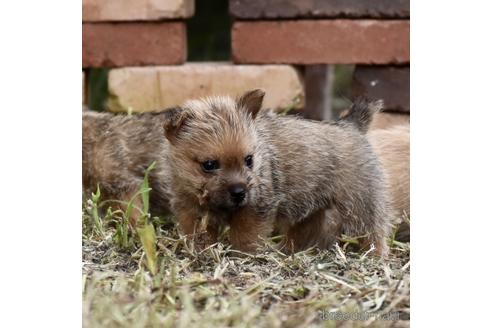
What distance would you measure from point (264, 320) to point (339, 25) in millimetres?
2716

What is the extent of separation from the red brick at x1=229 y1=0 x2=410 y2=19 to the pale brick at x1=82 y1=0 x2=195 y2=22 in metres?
0.39

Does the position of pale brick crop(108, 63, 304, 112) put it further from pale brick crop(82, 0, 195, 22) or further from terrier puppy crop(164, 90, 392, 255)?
terrier puppy crop(164, 90, 392, 255)

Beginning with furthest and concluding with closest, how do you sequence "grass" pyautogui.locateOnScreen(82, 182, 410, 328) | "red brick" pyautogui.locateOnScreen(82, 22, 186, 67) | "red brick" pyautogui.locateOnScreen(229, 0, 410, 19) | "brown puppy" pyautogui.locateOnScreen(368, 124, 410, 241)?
"red brick" pyautogui.locateOnScreen(82, 22, 186, 67) < "red brick" pyautogui.locateOnScreen(229, 0, 410, 19) < "brown puppy" pyautogui.locateOnScreen(368, 124, 410, 241) < "grass" pyautogui.locateOnScreen(82, 182, 410, 328)

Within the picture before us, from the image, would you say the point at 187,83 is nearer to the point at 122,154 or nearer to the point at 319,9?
the point at 122,154

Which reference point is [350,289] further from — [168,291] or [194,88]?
[194,88]

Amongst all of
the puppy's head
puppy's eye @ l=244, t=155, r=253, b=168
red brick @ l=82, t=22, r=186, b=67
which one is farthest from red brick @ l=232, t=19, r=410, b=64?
puppy's eye @ l=244, t=155, r=253, b=168

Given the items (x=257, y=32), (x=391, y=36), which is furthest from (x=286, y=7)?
(x=391, y=36)

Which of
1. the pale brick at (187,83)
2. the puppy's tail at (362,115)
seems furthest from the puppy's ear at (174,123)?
the pale brick at (187,83)

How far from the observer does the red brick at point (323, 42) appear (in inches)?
198

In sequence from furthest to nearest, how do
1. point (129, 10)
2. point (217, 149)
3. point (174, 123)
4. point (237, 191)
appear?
1. point (129, 10)
2. point (174, 123)
3. point (217, 149)
4. point (237, 191)

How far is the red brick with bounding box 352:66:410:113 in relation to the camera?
5.06m

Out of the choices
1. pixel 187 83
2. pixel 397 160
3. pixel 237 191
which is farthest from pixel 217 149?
pixel 187 83

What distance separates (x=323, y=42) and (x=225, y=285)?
2425 mm

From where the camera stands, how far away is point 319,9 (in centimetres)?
509
